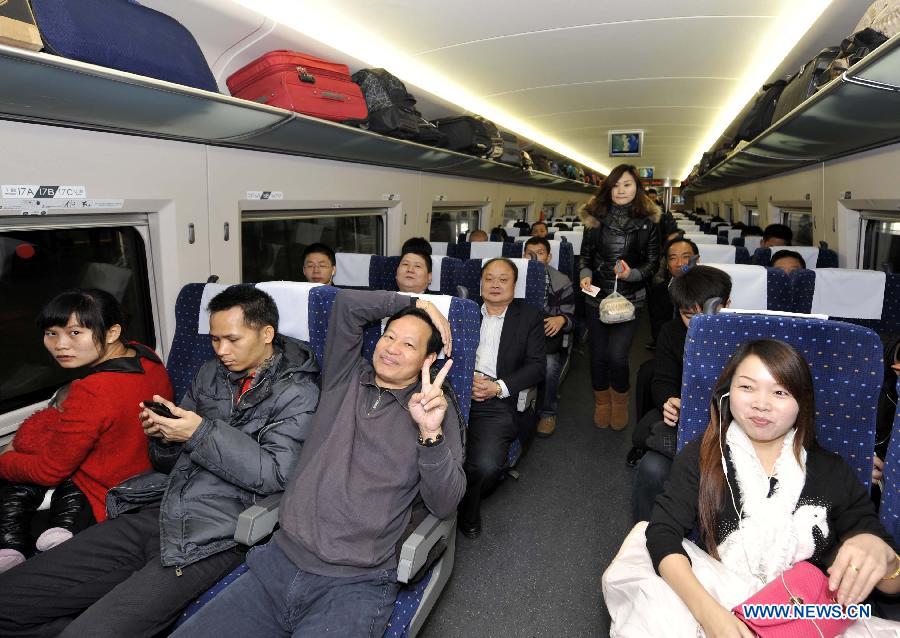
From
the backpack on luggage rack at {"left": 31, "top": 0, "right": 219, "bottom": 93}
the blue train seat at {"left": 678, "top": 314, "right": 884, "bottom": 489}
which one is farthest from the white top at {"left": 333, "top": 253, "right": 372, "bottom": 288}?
the blue train seat at {"left": 678, "top": 314, "right": 884, "bottom": 489}

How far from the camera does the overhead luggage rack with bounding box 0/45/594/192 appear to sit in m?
1.89

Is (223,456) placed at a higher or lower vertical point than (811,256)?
lower

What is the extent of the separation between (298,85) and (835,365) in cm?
302

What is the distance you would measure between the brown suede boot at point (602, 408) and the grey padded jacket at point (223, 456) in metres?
2.82

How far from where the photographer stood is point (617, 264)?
4.17 metres

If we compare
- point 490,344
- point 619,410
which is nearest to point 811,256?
point 619,410

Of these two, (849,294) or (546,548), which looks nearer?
(546,548)

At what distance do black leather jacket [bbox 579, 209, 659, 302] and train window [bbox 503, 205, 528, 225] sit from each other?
6.72 m

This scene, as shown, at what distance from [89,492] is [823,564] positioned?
260cm

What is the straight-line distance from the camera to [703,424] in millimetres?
1954

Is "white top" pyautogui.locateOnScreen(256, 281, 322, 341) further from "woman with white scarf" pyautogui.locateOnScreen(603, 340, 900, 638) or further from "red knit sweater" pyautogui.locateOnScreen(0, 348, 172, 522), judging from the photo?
"woman with white scarf" pyautogui.locateOnScreen(603, 340, 900, 638)

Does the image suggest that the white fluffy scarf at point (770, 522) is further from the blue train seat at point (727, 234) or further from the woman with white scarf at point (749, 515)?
the blue train seat at point (727, 234)

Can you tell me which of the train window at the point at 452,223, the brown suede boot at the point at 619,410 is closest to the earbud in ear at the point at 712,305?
the brown suede boot at the point at 619,410

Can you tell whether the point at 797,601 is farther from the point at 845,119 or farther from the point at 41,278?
the point at 41,278
